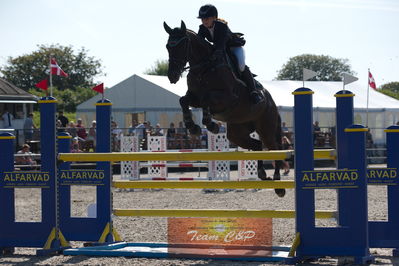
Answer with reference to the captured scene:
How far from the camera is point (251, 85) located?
22.4ft

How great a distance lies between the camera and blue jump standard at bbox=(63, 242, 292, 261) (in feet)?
17.2

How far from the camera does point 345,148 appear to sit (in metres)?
5.12

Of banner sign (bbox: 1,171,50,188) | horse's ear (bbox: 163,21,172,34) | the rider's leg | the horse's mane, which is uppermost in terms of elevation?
horse's ear (bbox: 163,21,172,34)

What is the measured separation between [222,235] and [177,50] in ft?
6.16

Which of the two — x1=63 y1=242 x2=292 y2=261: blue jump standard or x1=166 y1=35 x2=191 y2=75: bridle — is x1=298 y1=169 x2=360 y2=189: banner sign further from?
x1=166 y1=35 x2=191 y2=75: bridle

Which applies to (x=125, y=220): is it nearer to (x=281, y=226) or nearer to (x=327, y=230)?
(x=281, y=226)

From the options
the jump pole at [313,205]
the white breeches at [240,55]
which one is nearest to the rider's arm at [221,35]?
the white breeches at [240,55]

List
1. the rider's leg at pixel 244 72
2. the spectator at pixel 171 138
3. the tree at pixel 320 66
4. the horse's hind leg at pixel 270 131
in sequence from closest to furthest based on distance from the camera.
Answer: the rider's leg at pixel 244 72, the horse's hind leg at pixel 270 131, the spectator at pixel 171 138, the tree at pixel 320 66

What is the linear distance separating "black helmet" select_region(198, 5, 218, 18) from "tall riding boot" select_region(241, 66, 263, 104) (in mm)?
828

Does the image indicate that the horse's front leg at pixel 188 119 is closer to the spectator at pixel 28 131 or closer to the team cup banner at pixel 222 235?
the team cup banner at pixel 222 235

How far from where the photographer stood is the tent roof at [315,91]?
2336cm

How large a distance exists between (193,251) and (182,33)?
7.15ft

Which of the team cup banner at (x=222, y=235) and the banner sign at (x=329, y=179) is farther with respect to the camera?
the team cup banner at (x=222, y=235)

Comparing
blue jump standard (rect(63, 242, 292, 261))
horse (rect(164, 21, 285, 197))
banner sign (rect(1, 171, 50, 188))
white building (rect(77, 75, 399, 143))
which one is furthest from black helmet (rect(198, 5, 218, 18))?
white building (rect(77, 75, 399, 143))
